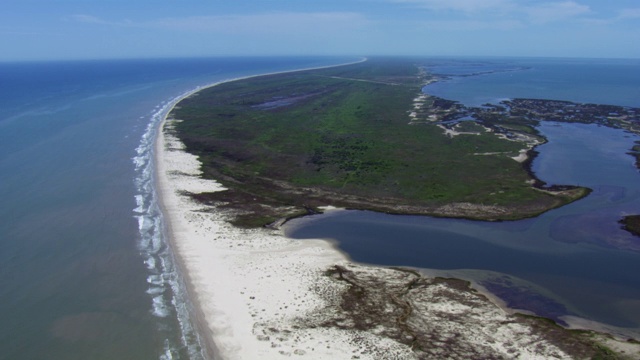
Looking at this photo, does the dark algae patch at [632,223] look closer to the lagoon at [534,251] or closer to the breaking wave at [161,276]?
the lagoon at [534,251]

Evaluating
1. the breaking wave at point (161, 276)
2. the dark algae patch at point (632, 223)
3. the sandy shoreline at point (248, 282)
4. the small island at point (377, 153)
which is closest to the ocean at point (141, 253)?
the breaking wave at point (161, 276)

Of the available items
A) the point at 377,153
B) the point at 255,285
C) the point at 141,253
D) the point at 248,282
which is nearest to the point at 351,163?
the point at 377,153

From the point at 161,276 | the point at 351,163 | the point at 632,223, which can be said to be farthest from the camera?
the point at 351,163

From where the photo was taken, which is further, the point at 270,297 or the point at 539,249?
the point at 539,249

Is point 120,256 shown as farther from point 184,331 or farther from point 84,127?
point 84,127

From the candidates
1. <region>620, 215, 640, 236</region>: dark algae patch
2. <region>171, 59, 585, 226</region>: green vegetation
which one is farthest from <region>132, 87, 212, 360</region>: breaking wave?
<region>620, 215, 640, 236</region>: dark algae patch

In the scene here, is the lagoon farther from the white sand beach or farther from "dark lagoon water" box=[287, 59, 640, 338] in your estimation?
the white sand beach

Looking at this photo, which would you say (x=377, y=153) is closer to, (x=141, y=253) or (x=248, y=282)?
(x=141, y=253)
